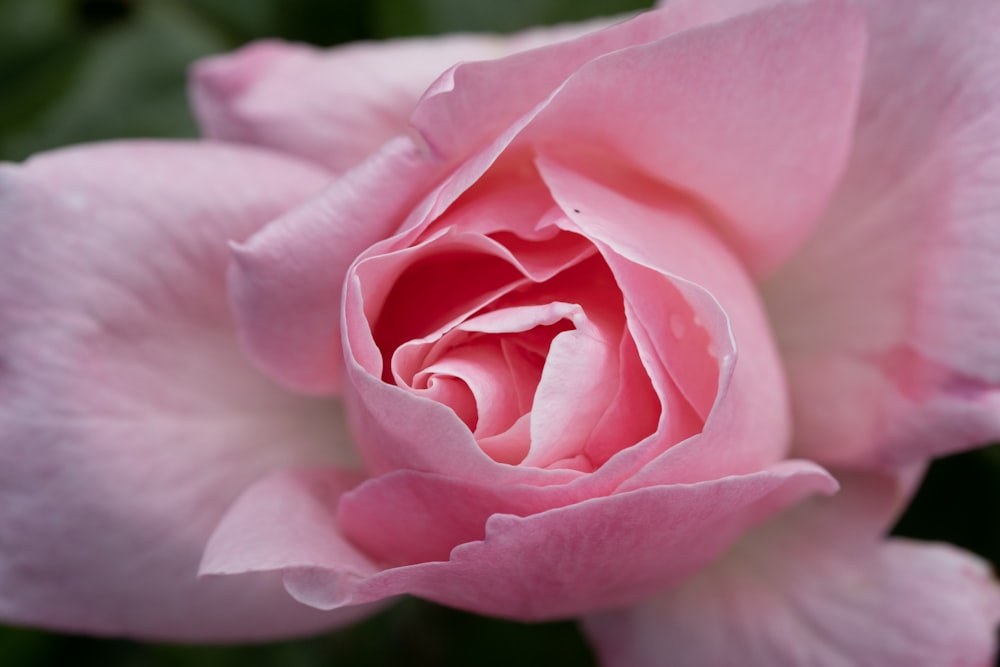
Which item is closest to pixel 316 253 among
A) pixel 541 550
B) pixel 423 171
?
pixel 423 171

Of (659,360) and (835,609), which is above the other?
(659,360)

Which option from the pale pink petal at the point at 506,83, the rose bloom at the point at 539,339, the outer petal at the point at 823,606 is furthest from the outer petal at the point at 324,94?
the outer petal at the point at 823,606

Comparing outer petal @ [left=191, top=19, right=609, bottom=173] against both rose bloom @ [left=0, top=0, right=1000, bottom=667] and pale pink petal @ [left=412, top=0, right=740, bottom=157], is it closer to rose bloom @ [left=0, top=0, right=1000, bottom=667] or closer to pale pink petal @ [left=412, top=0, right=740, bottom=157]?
rose bloom @ [left=0, top=0, right=1000, bottom=667]

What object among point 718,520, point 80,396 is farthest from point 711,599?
point 80,396

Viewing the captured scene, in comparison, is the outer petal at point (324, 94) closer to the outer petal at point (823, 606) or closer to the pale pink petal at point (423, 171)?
the pale pink petal at point (423, 171)

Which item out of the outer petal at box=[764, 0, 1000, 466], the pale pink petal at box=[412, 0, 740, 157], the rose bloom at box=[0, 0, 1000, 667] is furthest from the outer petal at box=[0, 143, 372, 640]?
the outer petal at box=[764, 0, 1000, 466]

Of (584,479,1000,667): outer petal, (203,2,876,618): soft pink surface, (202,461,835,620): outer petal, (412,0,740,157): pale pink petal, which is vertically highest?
(412,0,740,157): pale pink petal

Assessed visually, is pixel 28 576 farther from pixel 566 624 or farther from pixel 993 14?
pixel 993 14

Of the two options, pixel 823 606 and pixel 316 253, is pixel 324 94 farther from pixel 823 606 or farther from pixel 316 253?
pixel 823 606
